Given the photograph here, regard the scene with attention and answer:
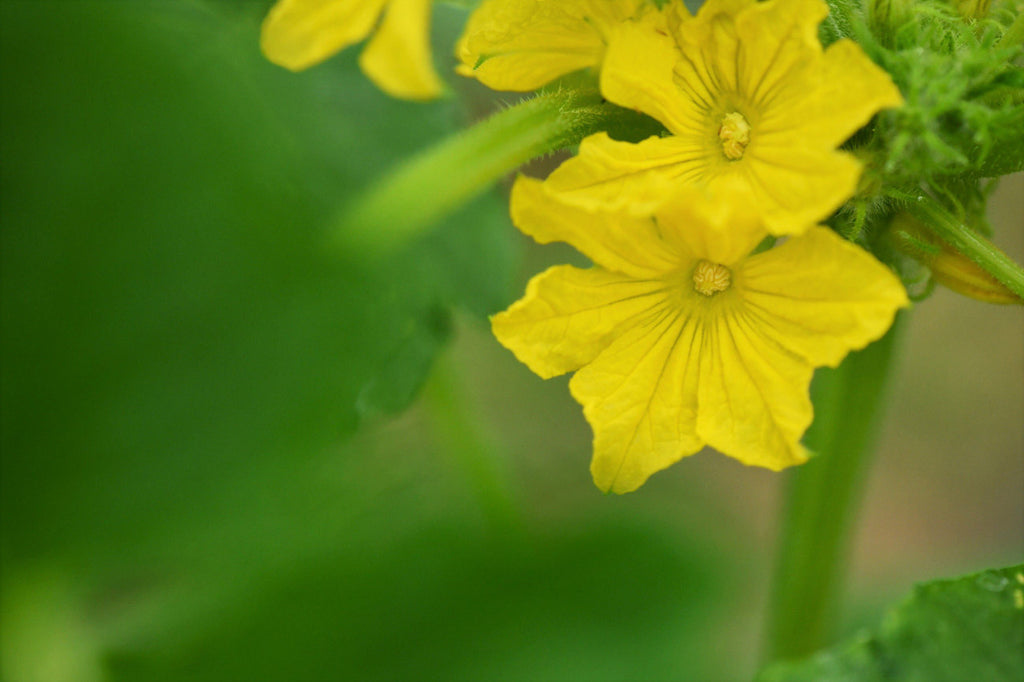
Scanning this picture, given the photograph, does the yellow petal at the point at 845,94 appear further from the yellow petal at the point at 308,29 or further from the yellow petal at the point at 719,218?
the yellow petal at the point at 308,29

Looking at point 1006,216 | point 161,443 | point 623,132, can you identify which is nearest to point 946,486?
point 1006,216

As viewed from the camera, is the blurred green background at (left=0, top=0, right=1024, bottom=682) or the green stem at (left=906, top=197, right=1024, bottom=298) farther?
the green stem at (left=906, top=197, right=1024, bottom=298)

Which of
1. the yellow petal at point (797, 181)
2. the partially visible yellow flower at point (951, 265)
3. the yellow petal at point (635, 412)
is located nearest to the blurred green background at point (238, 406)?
the yellow petal at point (635, 412)

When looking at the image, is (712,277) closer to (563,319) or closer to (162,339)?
(563,319)

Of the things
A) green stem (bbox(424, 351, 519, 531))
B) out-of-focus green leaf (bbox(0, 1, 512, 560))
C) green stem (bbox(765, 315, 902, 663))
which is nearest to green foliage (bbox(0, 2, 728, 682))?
out-of-focus green leaf (bbox(0, 1, 512, 560))

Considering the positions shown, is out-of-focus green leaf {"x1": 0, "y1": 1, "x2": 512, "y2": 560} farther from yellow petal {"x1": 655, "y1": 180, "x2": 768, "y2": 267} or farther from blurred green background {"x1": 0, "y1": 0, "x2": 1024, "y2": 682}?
yellow petal {"x1": 655, "y1": 180, "x2": 768, "y2": 267}

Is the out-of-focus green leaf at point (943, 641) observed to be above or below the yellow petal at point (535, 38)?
below
